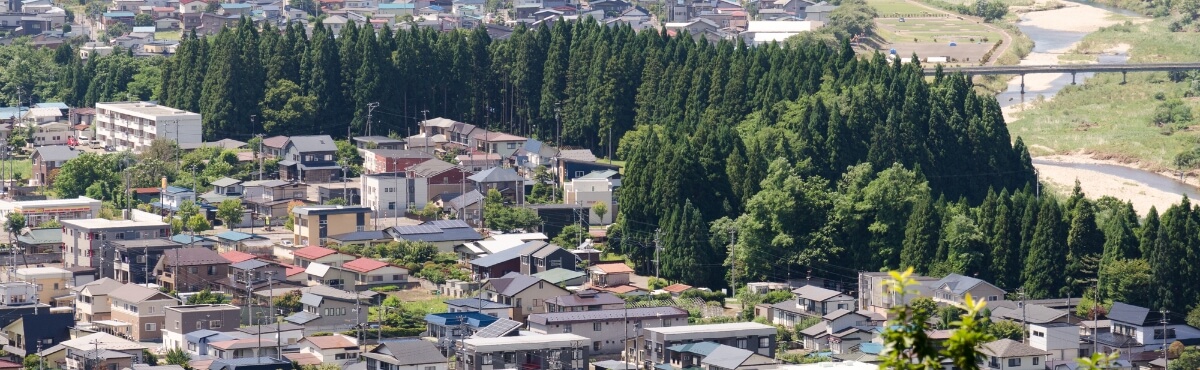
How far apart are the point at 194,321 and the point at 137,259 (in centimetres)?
526

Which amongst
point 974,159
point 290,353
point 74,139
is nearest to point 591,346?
point 290,353

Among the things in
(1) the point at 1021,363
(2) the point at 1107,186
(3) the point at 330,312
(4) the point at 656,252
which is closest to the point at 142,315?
(3) the point at 330,312

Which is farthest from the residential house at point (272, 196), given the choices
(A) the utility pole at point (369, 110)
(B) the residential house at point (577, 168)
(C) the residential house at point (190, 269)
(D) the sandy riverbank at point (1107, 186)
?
(D) the sandy riverbank at point (1107, 186)

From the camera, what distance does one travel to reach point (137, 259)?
37.6 m

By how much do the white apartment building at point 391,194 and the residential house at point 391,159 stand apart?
44.2 inches

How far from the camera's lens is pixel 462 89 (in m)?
54.1

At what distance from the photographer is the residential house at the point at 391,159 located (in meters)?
47.1

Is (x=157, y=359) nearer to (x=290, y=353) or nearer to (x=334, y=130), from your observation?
(x=290, y=353)

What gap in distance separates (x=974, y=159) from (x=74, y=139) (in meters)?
22.6

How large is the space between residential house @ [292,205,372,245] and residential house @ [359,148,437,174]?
497 centimetres

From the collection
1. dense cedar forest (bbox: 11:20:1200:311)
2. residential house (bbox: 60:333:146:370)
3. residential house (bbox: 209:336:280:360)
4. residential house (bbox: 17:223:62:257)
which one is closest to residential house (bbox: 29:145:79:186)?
dense cedar forest (bbox: 11:20:1200:311)

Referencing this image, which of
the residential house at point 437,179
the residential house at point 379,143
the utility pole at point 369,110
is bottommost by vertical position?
the residential house at point 437,179

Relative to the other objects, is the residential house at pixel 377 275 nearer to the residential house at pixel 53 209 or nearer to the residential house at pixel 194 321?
the residential house at pixel 194 321

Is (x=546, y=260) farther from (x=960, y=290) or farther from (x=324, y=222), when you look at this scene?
(x=960, y=290)
